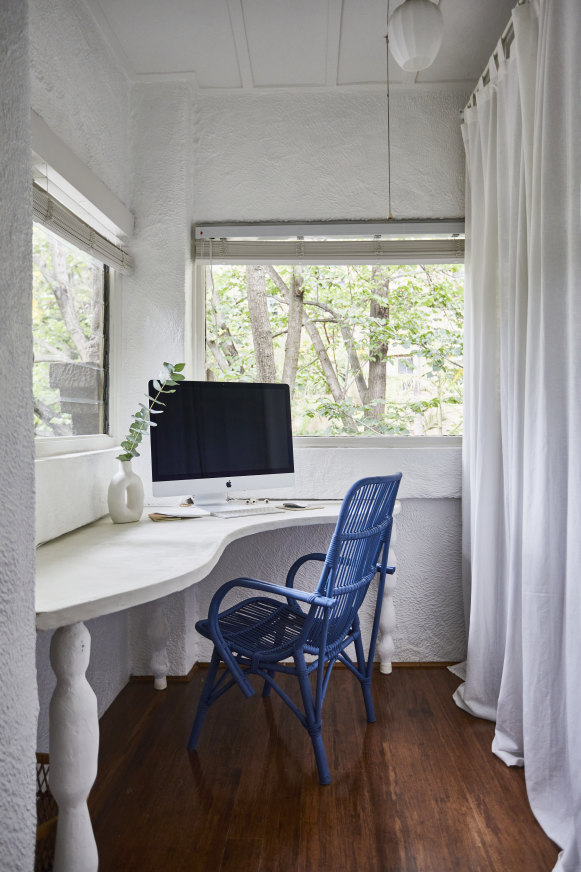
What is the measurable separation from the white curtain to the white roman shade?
1.64ft

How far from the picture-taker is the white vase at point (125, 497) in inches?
93.2

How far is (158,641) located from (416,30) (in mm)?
2364

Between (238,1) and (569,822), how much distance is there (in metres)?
2.86

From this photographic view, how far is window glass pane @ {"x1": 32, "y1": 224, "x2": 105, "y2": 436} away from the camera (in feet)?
7.13

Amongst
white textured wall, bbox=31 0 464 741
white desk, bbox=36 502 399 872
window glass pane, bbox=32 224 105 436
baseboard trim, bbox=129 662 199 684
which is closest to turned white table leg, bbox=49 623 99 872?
white desk, bbox=36 502 399 872

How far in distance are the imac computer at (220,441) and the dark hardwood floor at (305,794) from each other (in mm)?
847

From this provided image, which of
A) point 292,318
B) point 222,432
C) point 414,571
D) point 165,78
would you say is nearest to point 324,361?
point 292,318

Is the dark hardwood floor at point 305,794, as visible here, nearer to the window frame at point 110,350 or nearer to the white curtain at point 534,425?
the white curtain at point 534,425

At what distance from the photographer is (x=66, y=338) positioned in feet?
7.84

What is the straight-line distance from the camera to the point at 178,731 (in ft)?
7.66

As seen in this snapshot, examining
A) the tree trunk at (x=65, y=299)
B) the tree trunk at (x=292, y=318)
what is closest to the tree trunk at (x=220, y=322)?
the tree trunk at (x=292, y=318)

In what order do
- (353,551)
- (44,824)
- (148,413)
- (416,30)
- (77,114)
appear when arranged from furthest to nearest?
1. (148,413)
2. (77,114)
3. (353,551)
4. (416,30)
5. (44,824)

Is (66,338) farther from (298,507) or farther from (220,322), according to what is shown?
(298,507)

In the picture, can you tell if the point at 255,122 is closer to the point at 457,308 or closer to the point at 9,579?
the point at 457,308
